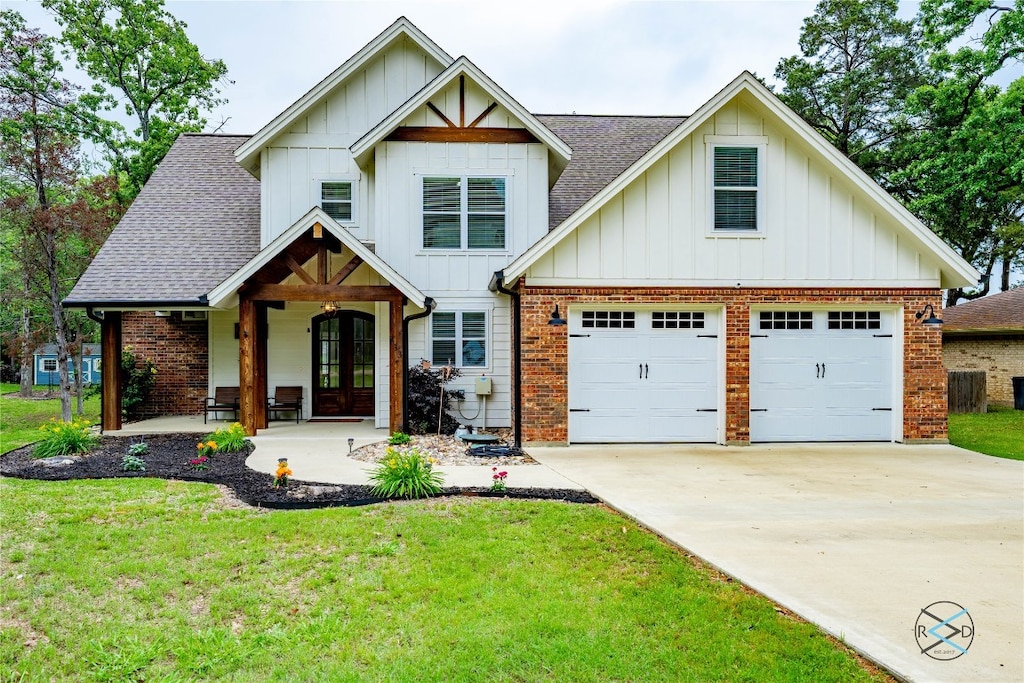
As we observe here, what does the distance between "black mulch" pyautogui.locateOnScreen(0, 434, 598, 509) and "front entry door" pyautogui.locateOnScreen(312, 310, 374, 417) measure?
3.28 m

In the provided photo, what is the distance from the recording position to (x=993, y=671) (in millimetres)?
3287

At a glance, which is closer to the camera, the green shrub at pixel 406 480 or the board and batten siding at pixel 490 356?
the green shrub at pixel 406 480

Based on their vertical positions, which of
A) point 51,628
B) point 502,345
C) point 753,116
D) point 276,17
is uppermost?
point 276,17

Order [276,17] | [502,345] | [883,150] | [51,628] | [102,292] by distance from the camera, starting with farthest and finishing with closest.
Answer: [883,150]
[276,17]
[502,345]
[102,292]
[51,628]

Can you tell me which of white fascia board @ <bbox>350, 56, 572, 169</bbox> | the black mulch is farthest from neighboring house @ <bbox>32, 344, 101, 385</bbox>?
white fascia board @ <bbox>350, 56, 572, 169</bbox>

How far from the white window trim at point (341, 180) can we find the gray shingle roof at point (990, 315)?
16.0 metres

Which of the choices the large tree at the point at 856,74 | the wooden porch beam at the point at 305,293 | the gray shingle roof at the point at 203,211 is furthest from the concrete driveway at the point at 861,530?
the large tree at the point at 856,74

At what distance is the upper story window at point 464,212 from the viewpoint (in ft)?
41.3

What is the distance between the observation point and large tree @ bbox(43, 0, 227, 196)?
21.3 metres

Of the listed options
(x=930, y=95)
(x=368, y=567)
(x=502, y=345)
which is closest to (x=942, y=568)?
(x=368, y=567)

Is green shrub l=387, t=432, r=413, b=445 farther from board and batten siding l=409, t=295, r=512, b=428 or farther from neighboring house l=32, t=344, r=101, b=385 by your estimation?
neighboring house l=32, t=344, r=101, b=385

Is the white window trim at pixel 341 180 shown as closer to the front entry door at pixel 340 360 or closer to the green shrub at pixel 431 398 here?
the front entry door at pixel 340 360

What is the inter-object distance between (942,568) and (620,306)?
21.2 feet

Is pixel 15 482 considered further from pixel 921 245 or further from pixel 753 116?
pixel 921 245
